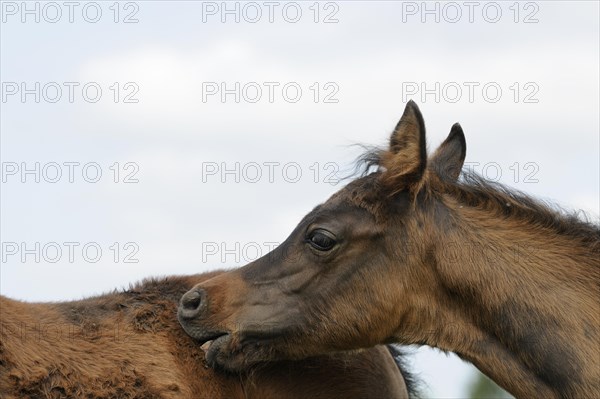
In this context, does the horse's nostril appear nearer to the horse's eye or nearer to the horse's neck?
the horse's eye

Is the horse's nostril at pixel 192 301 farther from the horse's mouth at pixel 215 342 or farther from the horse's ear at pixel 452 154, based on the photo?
the horse's ear at pixel 452 154

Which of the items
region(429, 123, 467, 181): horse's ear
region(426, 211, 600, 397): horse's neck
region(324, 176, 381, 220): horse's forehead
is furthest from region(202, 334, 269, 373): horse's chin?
region(429, 123, 467, 181): horse's ear

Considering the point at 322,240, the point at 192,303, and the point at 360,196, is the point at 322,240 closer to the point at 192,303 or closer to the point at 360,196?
the point at 360,196

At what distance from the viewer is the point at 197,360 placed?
827 centimetres

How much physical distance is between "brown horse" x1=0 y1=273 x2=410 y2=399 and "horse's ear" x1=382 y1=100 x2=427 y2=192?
163cm

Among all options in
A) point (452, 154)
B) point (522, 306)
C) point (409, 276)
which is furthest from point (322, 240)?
point (522, 306)

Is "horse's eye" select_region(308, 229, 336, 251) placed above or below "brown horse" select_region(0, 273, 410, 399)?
above

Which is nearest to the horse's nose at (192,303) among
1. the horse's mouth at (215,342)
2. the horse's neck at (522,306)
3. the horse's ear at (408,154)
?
the horse's mouth at (215,342)

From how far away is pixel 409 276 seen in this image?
7.88 m

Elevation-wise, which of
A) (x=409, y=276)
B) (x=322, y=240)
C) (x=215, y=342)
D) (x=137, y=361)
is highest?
(x=322, y=240)

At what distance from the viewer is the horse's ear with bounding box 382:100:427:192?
7.85 meters

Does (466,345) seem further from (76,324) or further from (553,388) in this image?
(76,324)

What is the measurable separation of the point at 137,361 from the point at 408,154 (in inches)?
112

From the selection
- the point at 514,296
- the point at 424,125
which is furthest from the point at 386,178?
the point at 514,296
